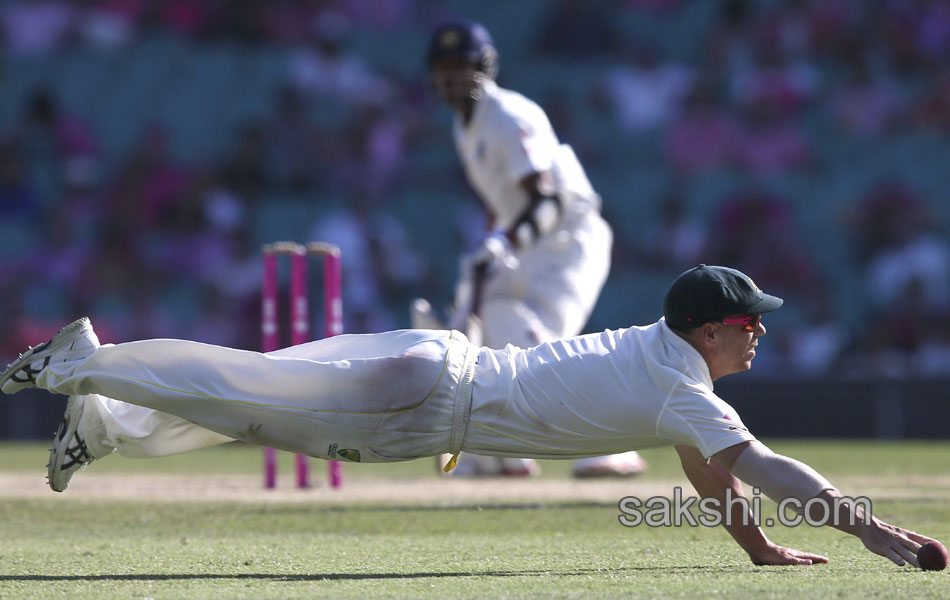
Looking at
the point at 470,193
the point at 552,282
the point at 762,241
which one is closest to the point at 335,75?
the point at 470,193

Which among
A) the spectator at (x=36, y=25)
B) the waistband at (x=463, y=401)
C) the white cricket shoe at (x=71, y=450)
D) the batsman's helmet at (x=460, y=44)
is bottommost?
the white cricket shoe at (x=71, y=450)

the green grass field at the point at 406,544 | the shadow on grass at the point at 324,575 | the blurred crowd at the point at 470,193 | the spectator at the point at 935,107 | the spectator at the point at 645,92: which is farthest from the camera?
the spectator at the point at 645,92

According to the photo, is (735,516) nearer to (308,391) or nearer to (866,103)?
(308,391)

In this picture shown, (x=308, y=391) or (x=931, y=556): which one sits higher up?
(x=308, y=391)

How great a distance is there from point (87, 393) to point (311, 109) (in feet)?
32.0

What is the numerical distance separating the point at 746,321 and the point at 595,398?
0.47 meters

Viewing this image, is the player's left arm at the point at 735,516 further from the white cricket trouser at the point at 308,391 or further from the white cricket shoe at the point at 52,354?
the white cricket shoe at the point at 52,354

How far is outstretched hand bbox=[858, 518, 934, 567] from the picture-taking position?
3770 millimetres

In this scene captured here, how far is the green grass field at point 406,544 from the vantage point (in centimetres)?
369

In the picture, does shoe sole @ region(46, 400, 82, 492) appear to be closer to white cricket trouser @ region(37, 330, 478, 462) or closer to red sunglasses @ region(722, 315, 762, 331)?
white cricket trouser @ region(37, 330, 478, 462)

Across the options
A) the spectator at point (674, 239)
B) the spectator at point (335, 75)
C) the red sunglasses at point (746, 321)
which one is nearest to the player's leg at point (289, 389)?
the red sunglasses at point (746, 321)

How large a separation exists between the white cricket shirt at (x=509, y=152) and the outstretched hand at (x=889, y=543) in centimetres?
360

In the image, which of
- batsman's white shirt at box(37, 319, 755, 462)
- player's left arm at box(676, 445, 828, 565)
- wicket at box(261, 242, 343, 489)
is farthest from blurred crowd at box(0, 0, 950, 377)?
batsman's white shirt at box(37, 319, 755, 462)

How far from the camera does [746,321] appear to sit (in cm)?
405
